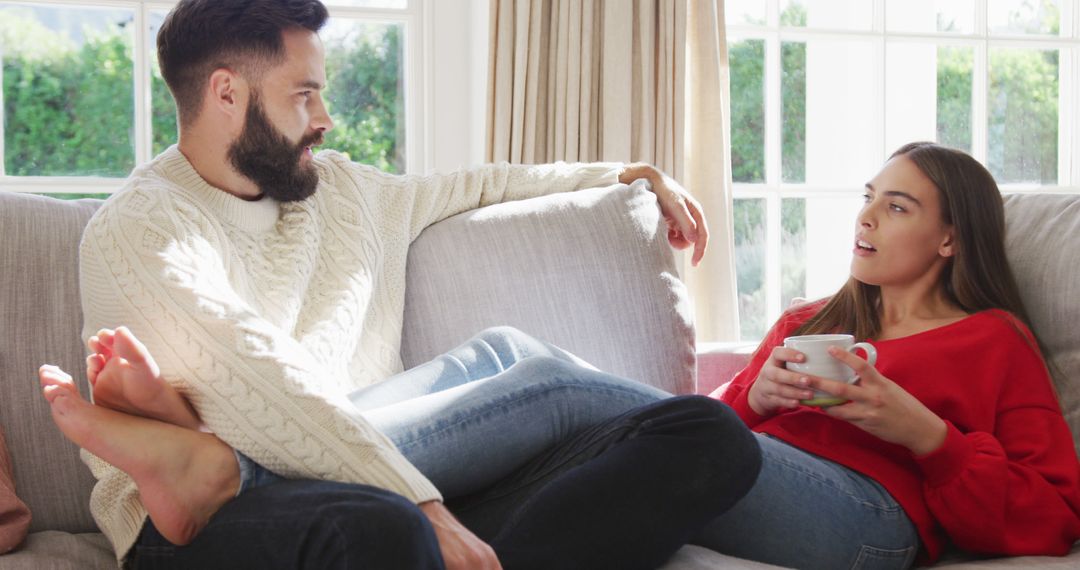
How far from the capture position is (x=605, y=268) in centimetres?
205

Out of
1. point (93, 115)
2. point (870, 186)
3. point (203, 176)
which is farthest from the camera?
point (93, 115)

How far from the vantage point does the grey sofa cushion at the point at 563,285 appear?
6.48ft

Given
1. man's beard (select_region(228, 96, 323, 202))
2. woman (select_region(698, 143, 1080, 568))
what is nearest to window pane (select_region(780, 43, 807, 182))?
woman (select_region(698, 143, 1080, 568))

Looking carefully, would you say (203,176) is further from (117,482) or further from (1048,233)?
(1048,233)

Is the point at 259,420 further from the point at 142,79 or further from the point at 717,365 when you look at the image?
the point at 142,79

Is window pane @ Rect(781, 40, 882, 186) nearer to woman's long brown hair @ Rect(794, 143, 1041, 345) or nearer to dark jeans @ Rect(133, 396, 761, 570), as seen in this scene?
woman's long brown hair @ Rect(794, 143, 1041, 345)

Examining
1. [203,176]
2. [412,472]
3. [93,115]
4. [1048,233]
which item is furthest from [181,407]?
[93,115]

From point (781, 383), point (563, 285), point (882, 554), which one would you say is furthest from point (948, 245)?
point (563, 285)

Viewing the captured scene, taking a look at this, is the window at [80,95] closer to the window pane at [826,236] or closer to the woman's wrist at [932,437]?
the window pane at [826,236]

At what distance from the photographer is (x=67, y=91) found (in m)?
3.19

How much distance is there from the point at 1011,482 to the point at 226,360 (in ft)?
3.54

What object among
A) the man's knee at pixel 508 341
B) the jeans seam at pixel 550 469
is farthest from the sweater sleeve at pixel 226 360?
the man's knee at pixel 508 341

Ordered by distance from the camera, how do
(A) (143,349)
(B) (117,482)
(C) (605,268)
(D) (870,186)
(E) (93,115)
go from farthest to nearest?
1. (E) (93,115)
2. (C) (605,268)
3. (D) (870,186)
4. (B) (117,482)
5. (A) (143,349)

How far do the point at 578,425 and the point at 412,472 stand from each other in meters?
0.33
